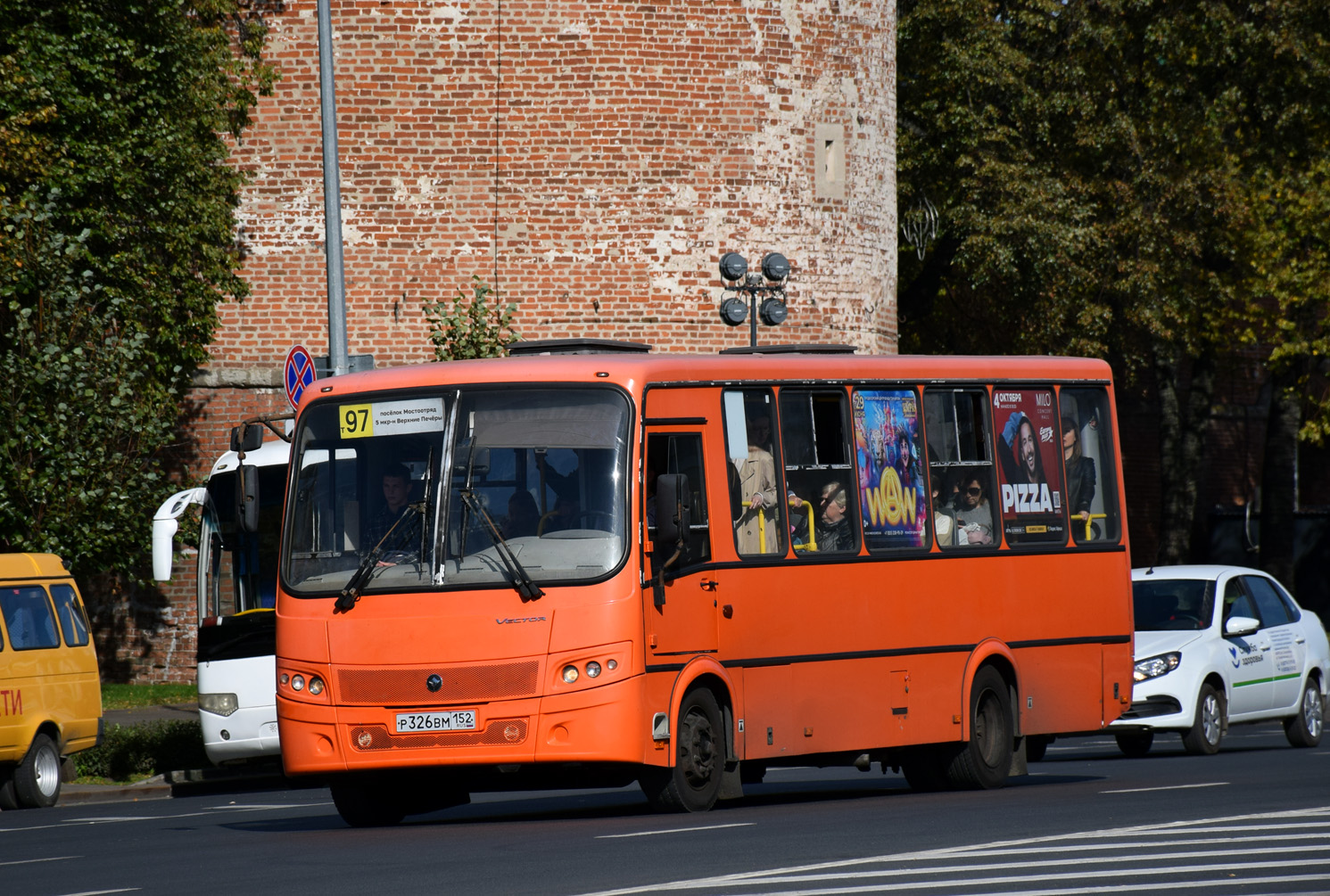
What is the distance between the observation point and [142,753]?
71.5 ft

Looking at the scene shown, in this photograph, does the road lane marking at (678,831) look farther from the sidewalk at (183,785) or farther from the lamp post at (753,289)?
the lamp post at (753,289)

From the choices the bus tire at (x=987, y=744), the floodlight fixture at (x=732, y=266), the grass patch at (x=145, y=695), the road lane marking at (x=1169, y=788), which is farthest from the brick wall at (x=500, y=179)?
the road lane marking at (x=1169, y=788)

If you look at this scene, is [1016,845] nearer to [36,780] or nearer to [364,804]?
[364,804]

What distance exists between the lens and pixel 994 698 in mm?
15492

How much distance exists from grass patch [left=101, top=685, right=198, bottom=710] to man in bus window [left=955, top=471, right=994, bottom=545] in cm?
1500

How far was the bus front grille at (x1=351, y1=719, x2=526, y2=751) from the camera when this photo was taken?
12312mm

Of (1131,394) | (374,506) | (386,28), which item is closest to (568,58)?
(386,28)

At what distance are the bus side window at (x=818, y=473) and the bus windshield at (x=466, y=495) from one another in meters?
1.65

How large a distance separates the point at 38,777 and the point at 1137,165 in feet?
82.6

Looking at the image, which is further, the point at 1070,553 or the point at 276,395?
the point at 276,395

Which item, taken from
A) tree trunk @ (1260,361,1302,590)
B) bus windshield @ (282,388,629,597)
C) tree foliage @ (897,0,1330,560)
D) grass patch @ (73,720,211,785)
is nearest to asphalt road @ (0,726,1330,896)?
bus windshield @ (282,388,629,597)

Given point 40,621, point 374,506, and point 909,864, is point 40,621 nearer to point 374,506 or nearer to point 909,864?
point 374,506

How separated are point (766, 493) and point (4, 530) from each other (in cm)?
1485

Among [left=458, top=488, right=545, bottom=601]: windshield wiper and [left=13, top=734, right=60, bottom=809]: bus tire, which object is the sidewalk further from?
[left=458, top=488, right=545, bottom=601]: windshield wiper
